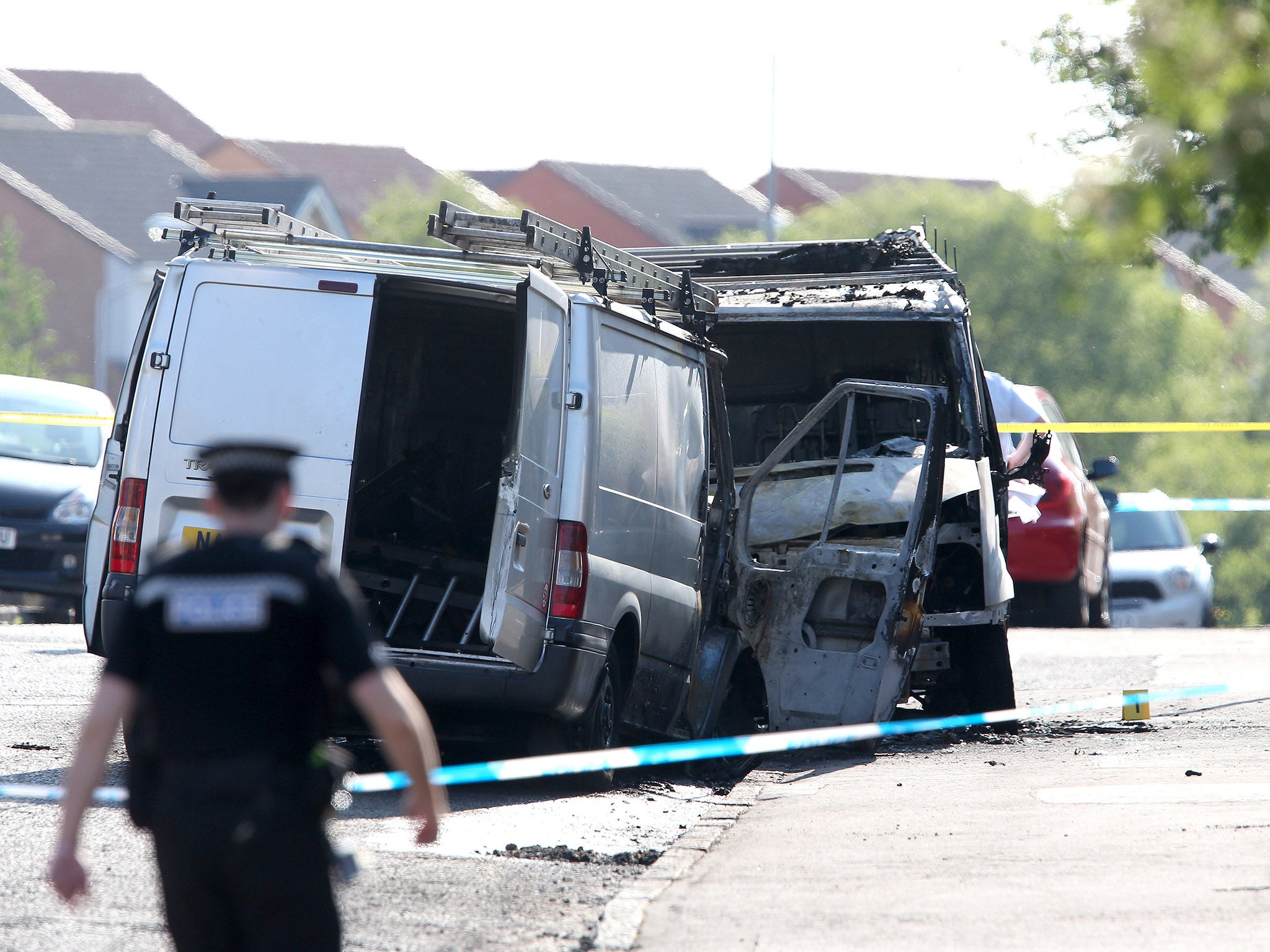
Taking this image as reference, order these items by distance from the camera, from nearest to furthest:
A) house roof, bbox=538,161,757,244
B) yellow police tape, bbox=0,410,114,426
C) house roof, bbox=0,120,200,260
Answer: yellow police tape, bbox=0,410,114,426, house roof, bbox=0,120,200,260, house roof, bbox=538,161,757,244

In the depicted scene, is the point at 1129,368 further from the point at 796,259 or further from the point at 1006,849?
the point at 1006,849

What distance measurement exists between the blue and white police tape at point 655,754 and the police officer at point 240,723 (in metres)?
2.11

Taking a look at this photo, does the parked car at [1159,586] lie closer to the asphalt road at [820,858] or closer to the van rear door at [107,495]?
the asphalt road at [820,858]

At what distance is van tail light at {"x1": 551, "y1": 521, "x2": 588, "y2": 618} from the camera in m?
7.32

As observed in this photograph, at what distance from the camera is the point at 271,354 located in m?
7.37

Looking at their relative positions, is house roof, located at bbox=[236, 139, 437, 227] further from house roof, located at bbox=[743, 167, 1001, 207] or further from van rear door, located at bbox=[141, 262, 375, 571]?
van rear door, located at bbox=[141, 262, 375, 571]

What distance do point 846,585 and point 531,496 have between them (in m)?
2.43

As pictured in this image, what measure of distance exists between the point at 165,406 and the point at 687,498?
265cm

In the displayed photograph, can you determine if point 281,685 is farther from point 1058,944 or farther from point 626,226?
point 626,226

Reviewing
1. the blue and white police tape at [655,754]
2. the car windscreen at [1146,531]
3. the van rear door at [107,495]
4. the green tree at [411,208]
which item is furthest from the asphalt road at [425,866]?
the green tree at [411,208]

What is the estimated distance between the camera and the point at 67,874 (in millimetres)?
3361

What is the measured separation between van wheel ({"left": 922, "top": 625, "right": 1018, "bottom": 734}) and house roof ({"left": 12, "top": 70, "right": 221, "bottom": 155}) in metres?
63.2

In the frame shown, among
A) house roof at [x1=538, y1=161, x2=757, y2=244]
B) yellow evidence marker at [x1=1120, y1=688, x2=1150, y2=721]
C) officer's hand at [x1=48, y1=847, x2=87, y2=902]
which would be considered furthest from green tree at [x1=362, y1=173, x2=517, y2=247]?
officer's hand at [x1=48, y1=847, x2=87, y2=902]

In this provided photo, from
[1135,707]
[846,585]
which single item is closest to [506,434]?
[846,585]
